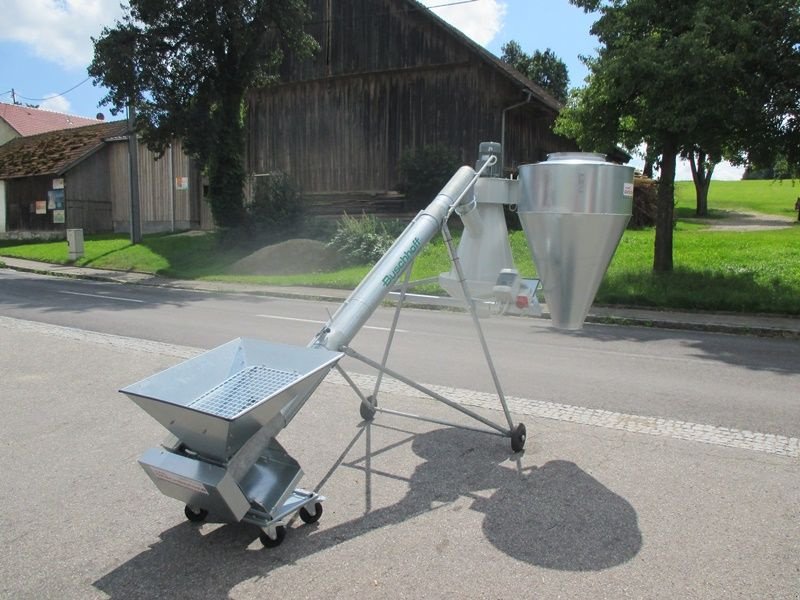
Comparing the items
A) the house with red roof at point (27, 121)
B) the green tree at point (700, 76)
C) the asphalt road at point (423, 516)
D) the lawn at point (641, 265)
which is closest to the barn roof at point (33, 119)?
the house with red roof at point (27, 121)

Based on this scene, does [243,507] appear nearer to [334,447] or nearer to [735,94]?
[334,447]

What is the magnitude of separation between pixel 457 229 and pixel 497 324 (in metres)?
10.3

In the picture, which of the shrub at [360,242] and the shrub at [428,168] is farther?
the shrub at [428,168]

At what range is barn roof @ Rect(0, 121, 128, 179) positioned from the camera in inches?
1432

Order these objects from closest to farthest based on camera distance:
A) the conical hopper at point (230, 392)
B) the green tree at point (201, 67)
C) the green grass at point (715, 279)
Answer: the conical hopper at point (230, 392), the green grass at point (715, 279), the green tree at point (201, 67)

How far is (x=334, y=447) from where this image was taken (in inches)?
201

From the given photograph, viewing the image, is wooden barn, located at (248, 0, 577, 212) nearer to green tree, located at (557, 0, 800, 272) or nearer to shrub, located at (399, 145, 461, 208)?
shrub, located at (399, 145, 461, 208)

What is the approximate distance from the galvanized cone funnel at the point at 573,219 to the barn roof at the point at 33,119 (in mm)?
54099

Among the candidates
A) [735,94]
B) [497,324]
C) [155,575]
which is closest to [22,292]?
[497,324]

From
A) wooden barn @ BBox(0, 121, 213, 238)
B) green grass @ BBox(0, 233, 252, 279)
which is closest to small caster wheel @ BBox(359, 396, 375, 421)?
green grass @ BBox(0, 233, 252, 279)

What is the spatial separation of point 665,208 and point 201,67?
17358 millimetres

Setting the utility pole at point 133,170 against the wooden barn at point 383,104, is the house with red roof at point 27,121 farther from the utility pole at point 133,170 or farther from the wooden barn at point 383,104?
the wooden barn at point 383,104

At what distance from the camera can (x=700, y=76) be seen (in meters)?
13.1

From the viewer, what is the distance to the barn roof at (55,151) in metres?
36.4
